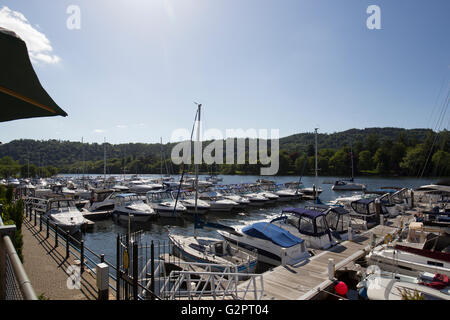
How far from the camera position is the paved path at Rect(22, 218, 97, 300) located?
793 cm

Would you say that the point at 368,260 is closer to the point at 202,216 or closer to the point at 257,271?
the point at 257,271

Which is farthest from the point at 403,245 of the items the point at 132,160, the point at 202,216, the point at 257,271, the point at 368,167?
the point at 132,160

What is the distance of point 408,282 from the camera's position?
10.1 metres

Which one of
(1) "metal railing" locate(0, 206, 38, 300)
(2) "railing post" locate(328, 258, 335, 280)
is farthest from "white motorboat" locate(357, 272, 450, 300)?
(1) "metal railing" locate(0, 206, 38, 300)

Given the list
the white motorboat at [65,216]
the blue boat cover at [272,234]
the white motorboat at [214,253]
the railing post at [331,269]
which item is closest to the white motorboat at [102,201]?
the white motorboat at [65,216]

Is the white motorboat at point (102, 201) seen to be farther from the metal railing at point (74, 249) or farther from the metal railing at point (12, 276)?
the metal railing at point (12, 276)

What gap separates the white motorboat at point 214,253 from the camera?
13.0m

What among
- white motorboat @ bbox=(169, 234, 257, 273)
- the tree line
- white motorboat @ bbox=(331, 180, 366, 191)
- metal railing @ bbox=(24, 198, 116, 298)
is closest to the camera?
metal railing @ bbox=(24, 198, 116, 298)

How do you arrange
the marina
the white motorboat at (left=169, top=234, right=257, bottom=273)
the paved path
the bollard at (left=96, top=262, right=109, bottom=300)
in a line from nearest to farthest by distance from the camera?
the bollard at (left=96, top=262, right=109, bottom=300) → the paved path → the marina → the white motorboat at (left=169, top=234, right=257, bottom=273)

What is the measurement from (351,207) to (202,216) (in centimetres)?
1785

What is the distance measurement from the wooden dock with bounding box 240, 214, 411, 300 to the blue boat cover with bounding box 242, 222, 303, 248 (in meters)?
1.31

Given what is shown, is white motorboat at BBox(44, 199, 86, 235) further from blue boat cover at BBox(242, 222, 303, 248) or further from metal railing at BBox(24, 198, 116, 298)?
blue boat cover at BBox(242, 222, 303, 248)

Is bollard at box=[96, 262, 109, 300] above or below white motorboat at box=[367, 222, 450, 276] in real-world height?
above

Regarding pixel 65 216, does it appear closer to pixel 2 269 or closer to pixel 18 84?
pixel 2 269
